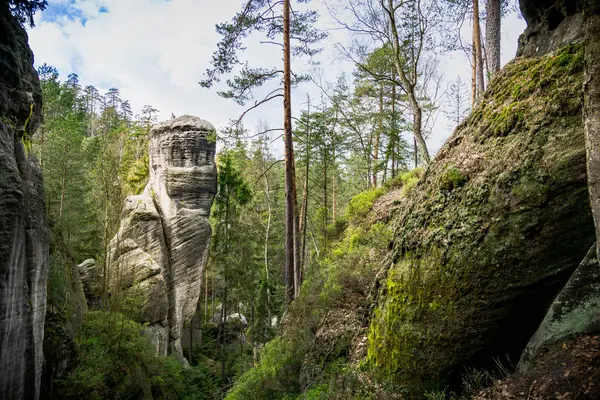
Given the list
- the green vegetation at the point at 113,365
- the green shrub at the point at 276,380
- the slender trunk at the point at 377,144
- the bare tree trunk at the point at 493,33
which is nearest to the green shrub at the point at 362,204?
the slender trunk at the point at 377,144

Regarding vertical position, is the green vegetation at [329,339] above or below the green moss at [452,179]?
below

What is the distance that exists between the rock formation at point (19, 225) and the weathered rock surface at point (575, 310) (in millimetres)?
7151

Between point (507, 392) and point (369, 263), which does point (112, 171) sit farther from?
point (507, 392)

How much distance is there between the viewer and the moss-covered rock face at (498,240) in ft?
12.7

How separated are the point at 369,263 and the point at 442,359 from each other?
3.99 metres

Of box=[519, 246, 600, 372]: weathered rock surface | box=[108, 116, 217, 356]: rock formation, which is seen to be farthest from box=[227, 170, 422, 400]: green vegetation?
box=[108, 116, 217, 356]: rock formation

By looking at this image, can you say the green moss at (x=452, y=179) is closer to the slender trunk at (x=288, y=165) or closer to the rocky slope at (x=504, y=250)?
the rocky slope at (x=504, y=250)

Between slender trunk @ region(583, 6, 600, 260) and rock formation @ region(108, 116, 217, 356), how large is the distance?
61.5ft

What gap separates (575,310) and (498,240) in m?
1.00

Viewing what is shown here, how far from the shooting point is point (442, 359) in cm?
441

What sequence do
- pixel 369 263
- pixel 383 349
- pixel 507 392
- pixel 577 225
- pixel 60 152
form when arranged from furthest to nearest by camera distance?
pixel 60 152 → pixel 369 263 → pixel 383 349 → pixel 577 225 → pixel 507 392

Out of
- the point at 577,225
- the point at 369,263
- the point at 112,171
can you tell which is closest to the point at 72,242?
the point at 112,171

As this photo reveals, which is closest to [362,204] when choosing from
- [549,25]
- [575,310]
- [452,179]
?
[452,179]

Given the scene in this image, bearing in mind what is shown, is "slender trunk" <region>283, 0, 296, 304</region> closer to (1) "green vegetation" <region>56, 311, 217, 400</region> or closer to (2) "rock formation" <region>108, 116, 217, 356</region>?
(1) "green vegetation" <region>56, 311, 217, 400</region>
